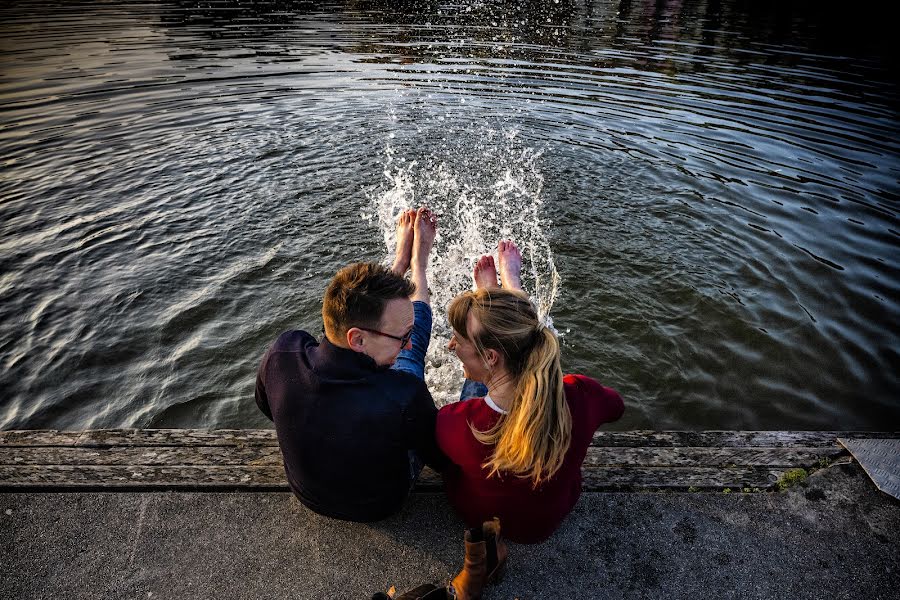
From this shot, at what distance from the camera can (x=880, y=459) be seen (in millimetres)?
3406

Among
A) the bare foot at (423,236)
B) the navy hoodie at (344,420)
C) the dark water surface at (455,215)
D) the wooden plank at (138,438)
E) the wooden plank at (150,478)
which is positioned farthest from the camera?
the dark water surface at (455,215)

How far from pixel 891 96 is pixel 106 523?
20.9m

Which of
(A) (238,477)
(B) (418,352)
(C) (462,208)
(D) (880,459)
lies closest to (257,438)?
(A) (238,477)

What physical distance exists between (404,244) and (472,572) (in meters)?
3.45

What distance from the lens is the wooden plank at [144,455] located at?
3.42m

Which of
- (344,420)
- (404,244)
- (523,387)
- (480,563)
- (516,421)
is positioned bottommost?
(480,563)

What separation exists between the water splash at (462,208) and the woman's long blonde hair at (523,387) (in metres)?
2.56

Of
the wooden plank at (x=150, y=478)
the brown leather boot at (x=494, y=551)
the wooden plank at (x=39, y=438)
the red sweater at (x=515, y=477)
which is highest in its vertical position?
the red sweater at (x=515, y=477)

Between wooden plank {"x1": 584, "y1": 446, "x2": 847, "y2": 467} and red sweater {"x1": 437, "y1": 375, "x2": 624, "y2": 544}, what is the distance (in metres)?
0.78

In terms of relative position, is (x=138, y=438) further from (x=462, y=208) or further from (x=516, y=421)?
(x=462, y=208)

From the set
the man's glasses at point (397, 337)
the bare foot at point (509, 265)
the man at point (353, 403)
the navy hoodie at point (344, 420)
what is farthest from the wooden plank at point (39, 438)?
the bare foot at point (509, 265)

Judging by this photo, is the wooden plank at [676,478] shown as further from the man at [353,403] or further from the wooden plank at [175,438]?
the wooden plank at [175,438]

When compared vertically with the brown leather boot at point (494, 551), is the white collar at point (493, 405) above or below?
above

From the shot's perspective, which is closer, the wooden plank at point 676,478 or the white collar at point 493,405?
the white collar at point 493,405
